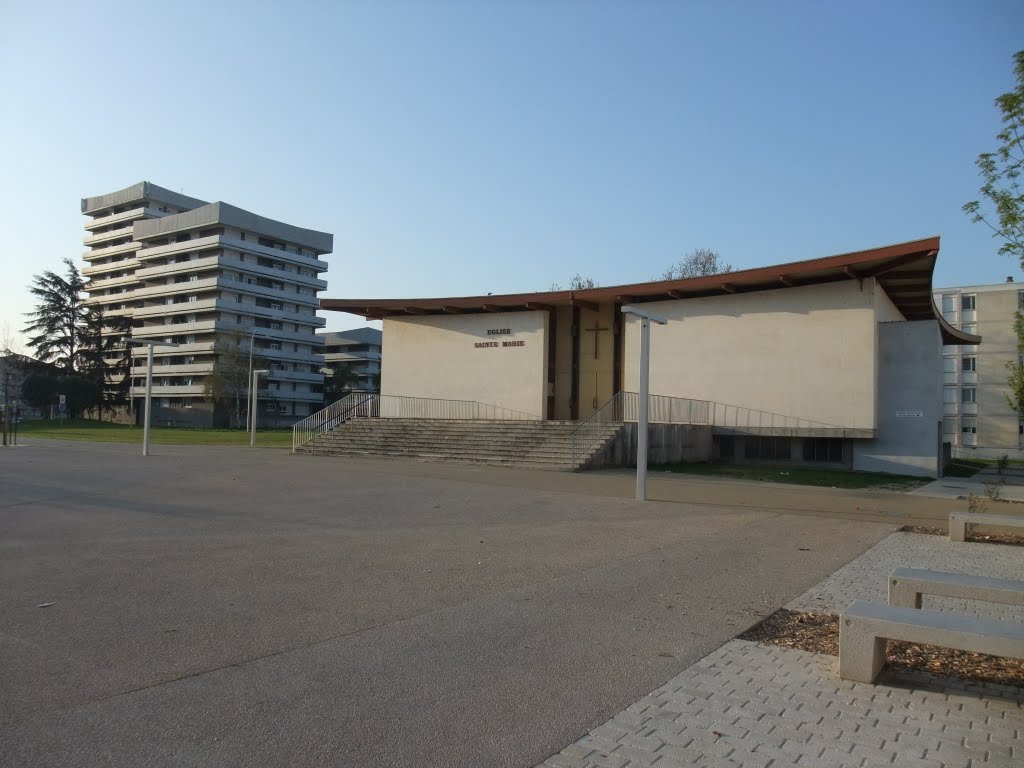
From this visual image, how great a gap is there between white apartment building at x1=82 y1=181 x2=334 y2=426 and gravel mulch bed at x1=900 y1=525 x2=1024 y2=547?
7472cm

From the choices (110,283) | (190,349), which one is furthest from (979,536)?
(110,283)

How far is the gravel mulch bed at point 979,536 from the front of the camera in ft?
38.5

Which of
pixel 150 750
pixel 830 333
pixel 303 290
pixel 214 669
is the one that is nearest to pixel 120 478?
pixel 214 669

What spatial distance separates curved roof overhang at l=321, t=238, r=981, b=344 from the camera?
83.3 feet

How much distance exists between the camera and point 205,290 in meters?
87.1

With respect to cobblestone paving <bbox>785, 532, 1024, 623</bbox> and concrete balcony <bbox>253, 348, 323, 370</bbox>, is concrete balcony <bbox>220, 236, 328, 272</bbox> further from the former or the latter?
cobblestone paving <bbox>785, 532, 1024, 623</bbox>

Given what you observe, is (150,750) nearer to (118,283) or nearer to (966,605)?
(966,605)

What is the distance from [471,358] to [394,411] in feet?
15.6

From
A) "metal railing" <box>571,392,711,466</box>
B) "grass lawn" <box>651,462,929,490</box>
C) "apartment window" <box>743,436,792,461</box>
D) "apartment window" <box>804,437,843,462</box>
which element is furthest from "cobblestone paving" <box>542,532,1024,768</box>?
"apartment window" <box>743,436,792,461</box>

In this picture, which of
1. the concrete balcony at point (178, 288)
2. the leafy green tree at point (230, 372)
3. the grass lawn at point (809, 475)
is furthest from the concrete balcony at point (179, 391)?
the grass lawn at point (809, 475)

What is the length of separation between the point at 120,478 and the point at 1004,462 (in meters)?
25.9

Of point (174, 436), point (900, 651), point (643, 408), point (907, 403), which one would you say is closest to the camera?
point (900, 651)

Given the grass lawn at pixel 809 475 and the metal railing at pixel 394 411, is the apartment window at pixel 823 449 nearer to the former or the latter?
the grass lawn at pixel 809 475

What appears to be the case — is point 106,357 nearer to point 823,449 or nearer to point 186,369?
point 186,369
